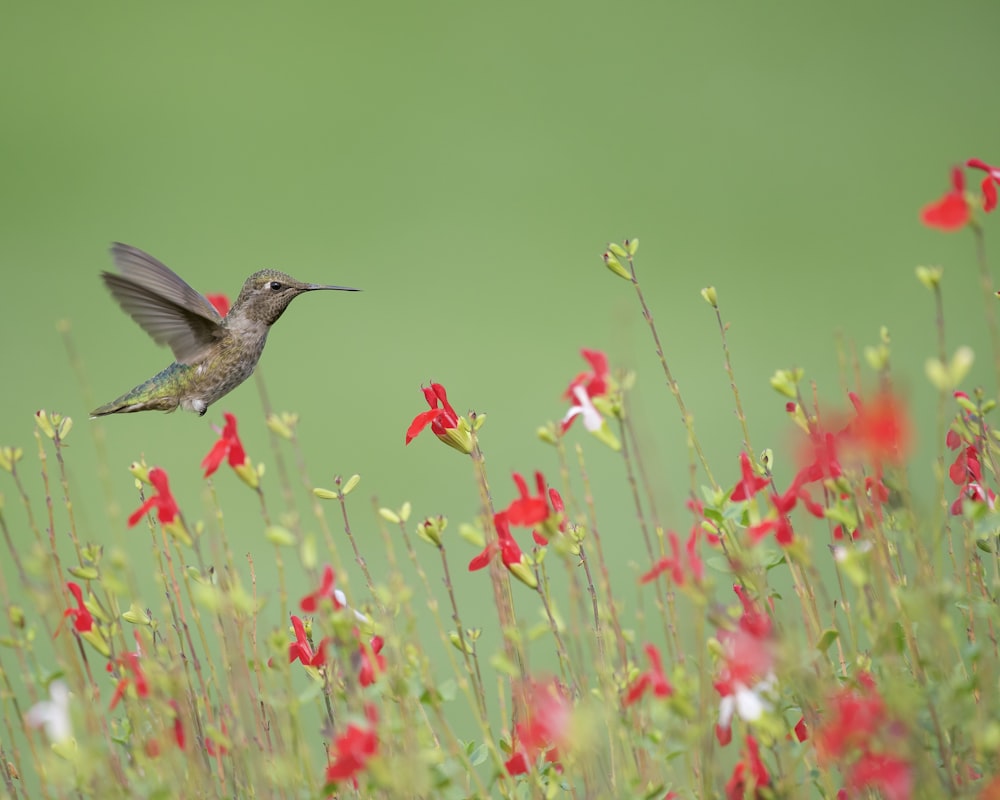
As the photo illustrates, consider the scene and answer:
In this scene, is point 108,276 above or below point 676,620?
above

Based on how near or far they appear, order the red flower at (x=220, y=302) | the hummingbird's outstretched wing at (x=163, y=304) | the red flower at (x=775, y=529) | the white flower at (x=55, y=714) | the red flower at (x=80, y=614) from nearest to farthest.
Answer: the red flower at (x=775, y=529)
the white flower at (x=55, y=714)
the red flower at (x=80, y=614)
the hummingbird's outstretched wing at (x=163, y=304)
the red flower at (x=220, y=302)

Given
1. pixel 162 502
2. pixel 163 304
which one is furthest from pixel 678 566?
pixel 163 304

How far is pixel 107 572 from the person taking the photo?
86 cm

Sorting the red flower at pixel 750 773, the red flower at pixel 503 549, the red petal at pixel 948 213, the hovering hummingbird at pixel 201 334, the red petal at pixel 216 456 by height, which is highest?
the hovering hummingbird at pixel 201 334

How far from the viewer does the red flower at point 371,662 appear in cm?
95

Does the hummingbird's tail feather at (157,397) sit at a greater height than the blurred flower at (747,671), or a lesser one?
greater

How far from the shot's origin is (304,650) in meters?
1.12

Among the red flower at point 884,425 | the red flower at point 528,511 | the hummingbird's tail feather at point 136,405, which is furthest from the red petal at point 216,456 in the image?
the hummingbird's tail feather at point 136,405

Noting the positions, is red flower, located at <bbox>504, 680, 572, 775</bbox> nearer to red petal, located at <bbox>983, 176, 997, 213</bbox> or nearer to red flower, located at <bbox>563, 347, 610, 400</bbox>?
red flower, located at <bbox>563, 347, 610, 400</bbox>

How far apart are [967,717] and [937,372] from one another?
243 mm

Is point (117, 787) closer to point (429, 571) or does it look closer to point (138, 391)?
point (138, 391)

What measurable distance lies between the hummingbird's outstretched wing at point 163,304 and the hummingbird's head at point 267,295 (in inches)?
2.0

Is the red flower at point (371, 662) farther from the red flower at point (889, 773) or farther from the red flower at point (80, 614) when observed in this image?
the red flower at point (889, 773)

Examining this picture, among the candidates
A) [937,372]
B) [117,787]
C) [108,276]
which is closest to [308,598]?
[117,787]
